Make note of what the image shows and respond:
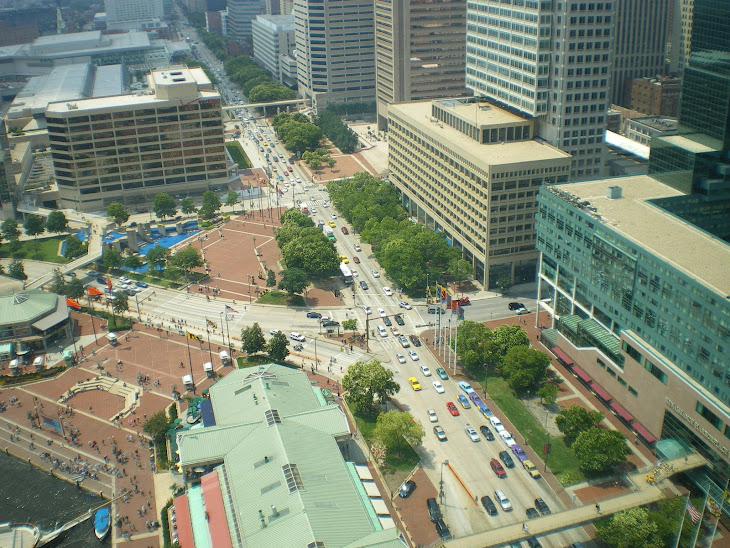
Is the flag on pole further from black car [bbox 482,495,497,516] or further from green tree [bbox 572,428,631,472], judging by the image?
black car [bbox 482,495,497,516]

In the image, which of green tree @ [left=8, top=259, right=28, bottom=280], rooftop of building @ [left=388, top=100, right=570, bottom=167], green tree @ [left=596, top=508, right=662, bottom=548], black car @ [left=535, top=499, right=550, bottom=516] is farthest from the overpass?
green tree @ [left=8, top=259, right=28, bottom=280]

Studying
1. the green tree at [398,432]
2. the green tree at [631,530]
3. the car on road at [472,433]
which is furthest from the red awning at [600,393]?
the green tree at [398,432]

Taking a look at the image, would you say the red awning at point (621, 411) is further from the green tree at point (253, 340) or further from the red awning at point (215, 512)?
the green tree at point (253, 340)

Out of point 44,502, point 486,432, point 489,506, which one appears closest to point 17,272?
point 44,502

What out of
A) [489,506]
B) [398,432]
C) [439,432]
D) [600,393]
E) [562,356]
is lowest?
[489,506]

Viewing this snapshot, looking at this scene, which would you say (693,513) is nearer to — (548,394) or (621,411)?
(621,411)

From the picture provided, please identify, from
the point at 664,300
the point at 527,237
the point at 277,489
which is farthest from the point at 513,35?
the point at 277,489
